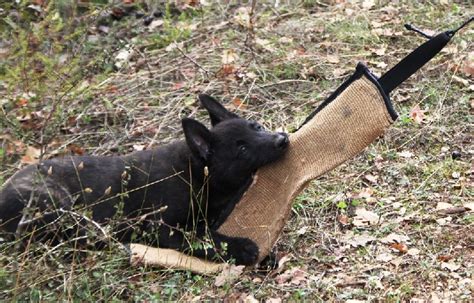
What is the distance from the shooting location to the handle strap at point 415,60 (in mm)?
4996

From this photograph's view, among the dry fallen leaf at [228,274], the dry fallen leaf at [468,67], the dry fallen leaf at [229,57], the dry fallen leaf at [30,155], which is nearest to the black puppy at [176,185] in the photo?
the dry fallen leaf at [228,274]

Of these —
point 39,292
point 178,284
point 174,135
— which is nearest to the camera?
point 39,292

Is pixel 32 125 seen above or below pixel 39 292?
below

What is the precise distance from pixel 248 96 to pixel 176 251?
9.10ft

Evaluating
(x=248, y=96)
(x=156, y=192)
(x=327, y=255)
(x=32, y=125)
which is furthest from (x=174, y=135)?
(x=327, y=255)

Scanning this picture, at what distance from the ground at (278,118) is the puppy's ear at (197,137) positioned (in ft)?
2.81

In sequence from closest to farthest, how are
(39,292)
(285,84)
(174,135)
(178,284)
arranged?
(39,292) → (178,284) → (174,135) → (285,84)

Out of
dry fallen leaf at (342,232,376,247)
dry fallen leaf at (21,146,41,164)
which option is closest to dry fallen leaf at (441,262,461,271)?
dry fallen leaf at (342,232,376,247)

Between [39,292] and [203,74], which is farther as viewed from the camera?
[203,74]

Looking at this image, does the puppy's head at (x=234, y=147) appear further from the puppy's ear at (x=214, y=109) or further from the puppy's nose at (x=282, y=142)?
the puppy's ear at (x=214, y=109)

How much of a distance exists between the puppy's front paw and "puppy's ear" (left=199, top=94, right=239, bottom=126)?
1040mm

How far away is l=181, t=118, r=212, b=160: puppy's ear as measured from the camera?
5766 mm

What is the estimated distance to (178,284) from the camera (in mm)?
5293

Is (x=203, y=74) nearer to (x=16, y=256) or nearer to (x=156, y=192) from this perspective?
(x=156, y=192)
